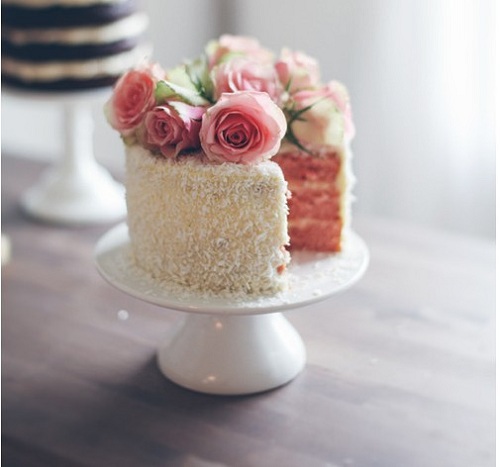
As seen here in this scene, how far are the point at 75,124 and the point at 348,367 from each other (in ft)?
2.58

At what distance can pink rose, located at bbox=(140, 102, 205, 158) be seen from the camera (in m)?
1.06

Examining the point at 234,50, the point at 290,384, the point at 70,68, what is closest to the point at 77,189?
the point at 70,68

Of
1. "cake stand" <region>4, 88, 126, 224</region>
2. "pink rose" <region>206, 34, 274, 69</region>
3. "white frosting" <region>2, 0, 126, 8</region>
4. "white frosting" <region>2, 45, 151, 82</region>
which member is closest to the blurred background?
"cake stand" <region>4, 88, 126, 224</region>

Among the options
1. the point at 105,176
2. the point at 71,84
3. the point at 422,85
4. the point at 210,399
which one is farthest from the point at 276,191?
the point at 422,85

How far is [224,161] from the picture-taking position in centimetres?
105

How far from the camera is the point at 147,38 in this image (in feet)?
7.95

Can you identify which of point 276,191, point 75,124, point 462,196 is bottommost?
point 462,196

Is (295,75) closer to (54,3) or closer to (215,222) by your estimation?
(215,222)

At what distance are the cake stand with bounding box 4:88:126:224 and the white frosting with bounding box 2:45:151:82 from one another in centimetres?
7

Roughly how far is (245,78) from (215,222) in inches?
7.8

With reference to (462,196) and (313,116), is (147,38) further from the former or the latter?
(313,116)

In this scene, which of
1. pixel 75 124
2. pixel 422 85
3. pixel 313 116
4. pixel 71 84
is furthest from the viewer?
pixel 422 85

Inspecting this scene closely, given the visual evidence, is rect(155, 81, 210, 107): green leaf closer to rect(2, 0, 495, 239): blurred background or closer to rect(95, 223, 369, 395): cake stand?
rect(95, 223, 369, 395): cake stand

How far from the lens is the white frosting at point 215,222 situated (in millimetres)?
1047
